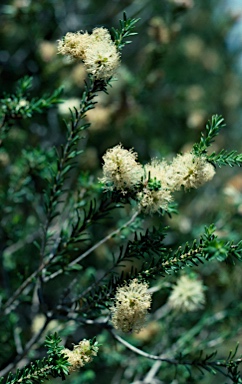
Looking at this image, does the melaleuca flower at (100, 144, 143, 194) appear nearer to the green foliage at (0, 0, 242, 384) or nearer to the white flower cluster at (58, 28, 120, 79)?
the green foliage at (0, 0, 242, 384)

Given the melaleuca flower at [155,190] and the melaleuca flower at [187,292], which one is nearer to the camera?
the melaleuca flower at [155,190]

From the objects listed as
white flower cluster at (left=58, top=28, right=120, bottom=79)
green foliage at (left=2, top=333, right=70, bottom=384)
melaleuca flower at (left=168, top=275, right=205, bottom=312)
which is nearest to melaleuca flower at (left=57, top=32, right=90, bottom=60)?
white flower cluster at (left=58, top=28, right=120, bottom=79)

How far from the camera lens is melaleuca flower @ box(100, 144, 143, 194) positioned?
85 centimetres

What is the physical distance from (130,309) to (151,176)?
24 centimetres

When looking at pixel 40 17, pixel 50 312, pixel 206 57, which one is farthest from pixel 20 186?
pixel 206 57

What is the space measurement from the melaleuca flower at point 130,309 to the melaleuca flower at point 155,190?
153 millimetres

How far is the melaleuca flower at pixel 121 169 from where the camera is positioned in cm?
85

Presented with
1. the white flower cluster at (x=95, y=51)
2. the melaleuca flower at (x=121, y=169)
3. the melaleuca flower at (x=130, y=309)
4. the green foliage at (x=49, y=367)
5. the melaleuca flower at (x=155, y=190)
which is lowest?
the green foliage at (x=49, y=367)

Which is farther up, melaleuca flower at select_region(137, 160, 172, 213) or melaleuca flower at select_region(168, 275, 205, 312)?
melaleuca flower at select_region(137, 160, 172, 213)

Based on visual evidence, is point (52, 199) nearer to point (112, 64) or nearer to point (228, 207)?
point (112, 64)

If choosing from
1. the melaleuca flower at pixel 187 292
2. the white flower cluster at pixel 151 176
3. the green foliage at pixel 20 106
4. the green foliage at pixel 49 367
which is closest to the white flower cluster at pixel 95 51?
the white flower cluster at pixel 151 176

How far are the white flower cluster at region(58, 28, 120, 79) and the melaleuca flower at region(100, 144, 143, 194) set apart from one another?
144 millimetres

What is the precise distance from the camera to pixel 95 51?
2.73 ft

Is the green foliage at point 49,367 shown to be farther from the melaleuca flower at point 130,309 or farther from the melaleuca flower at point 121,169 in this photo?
the melaleuca flower at point 121,169
